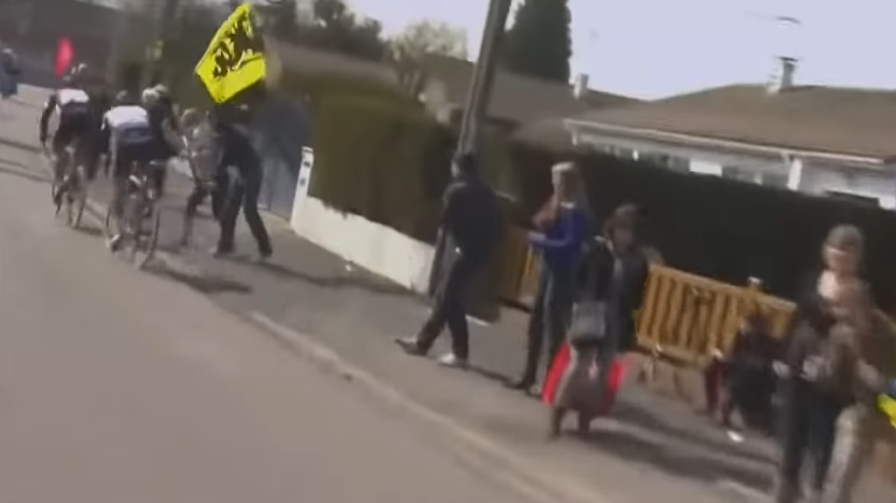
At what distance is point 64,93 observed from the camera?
2192 centimetres

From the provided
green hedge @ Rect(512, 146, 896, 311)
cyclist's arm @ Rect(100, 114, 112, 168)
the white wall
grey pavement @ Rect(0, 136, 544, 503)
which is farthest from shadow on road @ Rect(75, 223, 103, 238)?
green hedge @ Rect(512, 146, 896, 311)

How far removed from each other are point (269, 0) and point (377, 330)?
43.1m

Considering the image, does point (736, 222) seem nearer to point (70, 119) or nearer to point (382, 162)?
point (382, 162)

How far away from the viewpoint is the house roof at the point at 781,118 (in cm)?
3039

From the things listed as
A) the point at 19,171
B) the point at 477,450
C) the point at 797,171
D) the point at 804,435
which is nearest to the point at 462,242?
the point at 477,450

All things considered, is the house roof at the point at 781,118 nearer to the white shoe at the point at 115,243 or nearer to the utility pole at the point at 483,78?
the utility pole at the point at 483,78

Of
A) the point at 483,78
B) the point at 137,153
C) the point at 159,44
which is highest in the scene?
the point at 483,78

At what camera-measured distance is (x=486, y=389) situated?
13.9 metres

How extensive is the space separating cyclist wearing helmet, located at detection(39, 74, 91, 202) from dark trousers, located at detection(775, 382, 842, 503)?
44.4ft

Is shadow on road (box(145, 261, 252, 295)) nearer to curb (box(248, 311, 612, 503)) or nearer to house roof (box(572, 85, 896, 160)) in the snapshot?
curb (box(248, 311, 612, 503))

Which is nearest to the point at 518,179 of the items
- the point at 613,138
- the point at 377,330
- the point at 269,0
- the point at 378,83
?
the point at 377,330

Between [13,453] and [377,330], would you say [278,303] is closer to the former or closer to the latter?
[377,330]

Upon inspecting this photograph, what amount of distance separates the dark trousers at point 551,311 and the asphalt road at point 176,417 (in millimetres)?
1460

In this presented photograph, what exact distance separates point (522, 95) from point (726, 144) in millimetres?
30518
